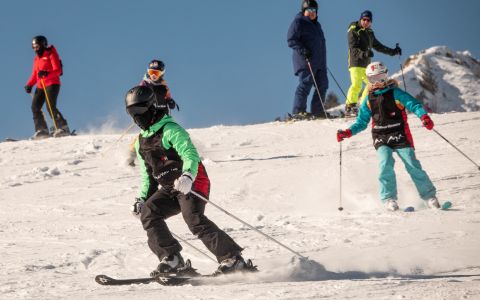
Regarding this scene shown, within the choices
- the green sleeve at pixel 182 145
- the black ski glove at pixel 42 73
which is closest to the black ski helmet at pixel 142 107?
the green sleeve at pixel 182 145

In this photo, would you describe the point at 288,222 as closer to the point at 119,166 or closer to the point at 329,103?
the point at 119,166

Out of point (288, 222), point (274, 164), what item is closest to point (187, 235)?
point (288, 222)

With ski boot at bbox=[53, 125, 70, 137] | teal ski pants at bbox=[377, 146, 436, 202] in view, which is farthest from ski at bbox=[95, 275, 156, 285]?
ski boot at bbox=[53, 125, 70, 137]

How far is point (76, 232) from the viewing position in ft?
26.1

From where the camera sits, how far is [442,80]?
29766mm

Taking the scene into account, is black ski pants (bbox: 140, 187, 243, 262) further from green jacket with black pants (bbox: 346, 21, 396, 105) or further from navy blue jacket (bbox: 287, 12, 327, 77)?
navy blue jacket (bbox: 287, 12, 327, 77)

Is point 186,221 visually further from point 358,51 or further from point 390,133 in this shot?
point 358,51

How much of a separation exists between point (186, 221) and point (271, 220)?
2589 millimetres

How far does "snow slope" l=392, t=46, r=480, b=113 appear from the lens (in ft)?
94.3

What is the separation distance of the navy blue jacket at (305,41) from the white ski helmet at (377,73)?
237 inches

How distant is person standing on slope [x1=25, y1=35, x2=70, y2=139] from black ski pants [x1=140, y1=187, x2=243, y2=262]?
10.4 metres

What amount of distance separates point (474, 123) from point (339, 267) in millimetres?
8084

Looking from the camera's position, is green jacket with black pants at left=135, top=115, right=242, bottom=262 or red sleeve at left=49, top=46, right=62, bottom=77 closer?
green jacket with black pants at left=135, top=115, right=242, bottom=262

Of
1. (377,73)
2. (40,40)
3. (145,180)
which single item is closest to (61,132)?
(40,40)
